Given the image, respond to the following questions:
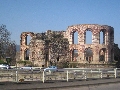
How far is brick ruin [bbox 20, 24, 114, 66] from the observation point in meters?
55.8

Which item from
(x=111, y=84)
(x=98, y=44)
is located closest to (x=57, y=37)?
(x=98, y=44)

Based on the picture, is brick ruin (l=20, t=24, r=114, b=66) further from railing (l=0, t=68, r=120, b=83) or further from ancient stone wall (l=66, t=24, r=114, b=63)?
railing (l=0, t=68, r=120, b=83)

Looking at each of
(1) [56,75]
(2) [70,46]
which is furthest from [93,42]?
(1) [56,75]

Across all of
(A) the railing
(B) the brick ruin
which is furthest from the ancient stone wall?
(A) the railing

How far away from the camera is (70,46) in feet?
199

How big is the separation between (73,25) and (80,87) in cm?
3994

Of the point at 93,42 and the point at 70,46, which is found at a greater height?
the point at 93,42

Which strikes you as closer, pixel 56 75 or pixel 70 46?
pixel 56 75

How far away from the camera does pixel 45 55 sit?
182 ft

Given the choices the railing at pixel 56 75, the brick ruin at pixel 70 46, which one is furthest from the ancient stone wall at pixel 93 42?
the railing at pixel 56 75

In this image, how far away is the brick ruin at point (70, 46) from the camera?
55.8 m

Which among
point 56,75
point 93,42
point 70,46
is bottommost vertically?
point 56,75

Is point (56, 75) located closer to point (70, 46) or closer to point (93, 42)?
point (70, 46)

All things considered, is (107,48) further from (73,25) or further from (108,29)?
(73,25)
